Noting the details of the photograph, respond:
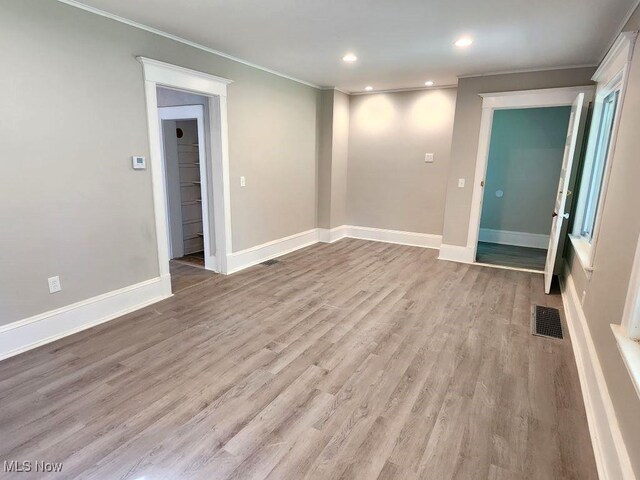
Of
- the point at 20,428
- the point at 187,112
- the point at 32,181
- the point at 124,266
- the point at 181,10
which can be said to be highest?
the point at 181,10

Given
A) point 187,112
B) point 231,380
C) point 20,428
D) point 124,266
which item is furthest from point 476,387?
point 187,112

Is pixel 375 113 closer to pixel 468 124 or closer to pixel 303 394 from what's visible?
pixel 468 124

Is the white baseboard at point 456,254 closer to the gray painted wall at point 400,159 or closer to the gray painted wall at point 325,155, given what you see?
the gray painted wall at point 400,159

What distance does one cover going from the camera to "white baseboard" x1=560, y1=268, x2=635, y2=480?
5.26 ft

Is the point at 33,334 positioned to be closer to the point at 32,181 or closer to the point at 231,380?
the point at 32,181

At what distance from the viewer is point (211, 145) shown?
4.35 meters

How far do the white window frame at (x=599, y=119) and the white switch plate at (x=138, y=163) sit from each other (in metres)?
3.95

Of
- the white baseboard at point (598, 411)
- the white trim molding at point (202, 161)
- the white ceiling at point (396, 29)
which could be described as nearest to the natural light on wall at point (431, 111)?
the white ceiling at point (396, 29)

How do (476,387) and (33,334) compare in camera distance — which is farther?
(33,334)

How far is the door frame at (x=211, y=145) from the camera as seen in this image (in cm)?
342

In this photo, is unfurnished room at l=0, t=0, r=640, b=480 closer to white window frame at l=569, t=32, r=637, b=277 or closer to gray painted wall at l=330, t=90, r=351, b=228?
white window frame at l=569, t=32, r=637, b=277

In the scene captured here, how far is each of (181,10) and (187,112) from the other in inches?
70.6

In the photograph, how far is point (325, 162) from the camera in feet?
20.2

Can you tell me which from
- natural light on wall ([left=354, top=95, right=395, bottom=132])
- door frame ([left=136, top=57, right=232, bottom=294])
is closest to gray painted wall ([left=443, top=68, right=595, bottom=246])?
natural light on wall ([left=354, top=95, right=395, bottom=132])
